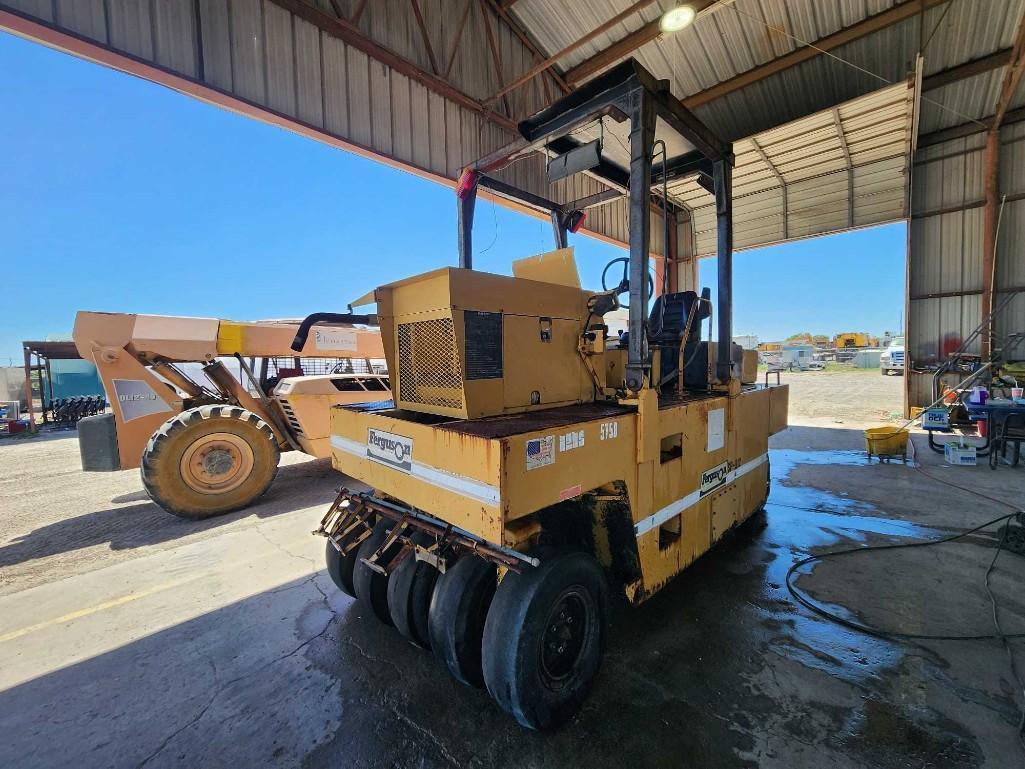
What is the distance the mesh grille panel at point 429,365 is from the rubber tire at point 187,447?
3875 millimetres

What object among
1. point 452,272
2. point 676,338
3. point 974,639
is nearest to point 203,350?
point 452,272

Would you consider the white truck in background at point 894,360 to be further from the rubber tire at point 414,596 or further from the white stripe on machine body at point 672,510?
the rubber tire at point 414,596

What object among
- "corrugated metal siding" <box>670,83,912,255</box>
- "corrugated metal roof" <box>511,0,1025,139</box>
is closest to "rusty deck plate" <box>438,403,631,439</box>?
"corrugated metal siding" <box>670,83,912,255</box>

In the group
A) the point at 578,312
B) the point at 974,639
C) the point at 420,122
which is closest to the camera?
the point at 974,639

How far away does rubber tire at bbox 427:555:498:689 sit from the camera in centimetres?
210

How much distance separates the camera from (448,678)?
2.39 meters

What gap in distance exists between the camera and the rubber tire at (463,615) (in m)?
2.10

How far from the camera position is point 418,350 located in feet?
8.62

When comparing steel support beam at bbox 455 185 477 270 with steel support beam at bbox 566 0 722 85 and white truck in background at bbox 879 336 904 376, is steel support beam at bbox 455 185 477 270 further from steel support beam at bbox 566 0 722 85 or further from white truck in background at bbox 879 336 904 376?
white truck in background at bbox 879 336 904 376

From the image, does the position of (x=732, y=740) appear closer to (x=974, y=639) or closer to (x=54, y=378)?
(x=974, y=639)

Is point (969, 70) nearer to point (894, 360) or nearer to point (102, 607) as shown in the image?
point (102, 607)

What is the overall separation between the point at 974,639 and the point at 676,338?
2556mm

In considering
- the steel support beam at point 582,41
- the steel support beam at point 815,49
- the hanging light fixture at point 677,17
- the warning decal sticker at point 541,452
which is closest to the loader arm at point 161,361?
the warning decal sticker at point 541,452

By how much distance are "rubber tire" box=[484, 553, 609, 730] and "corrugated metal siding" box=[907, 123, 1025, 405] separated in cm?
1303
